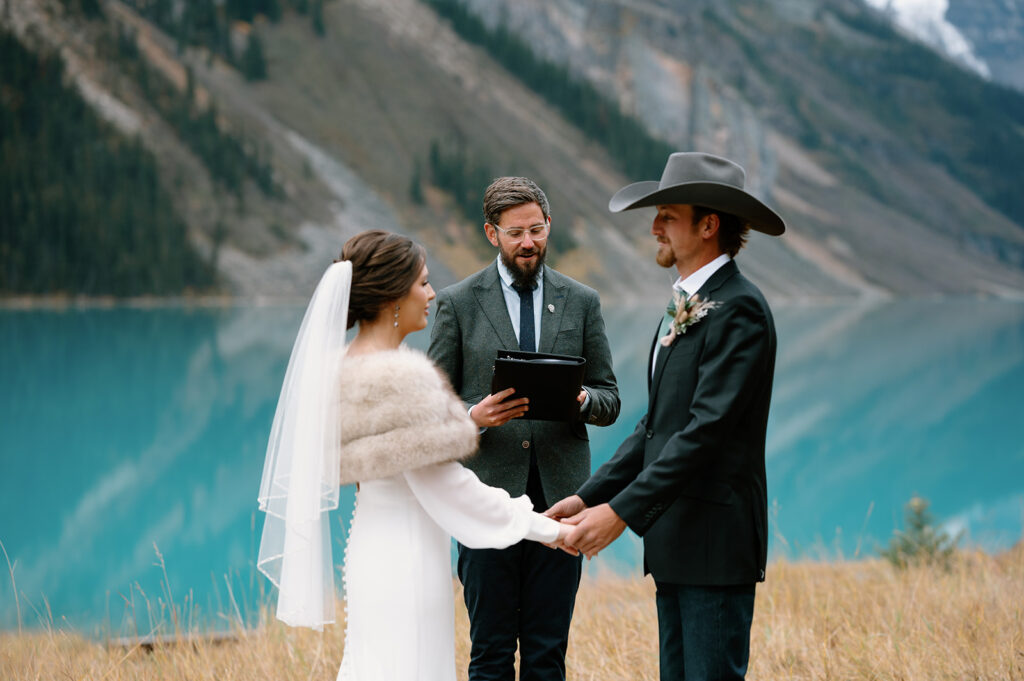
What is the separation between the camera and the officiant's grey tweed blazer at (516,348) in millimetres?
3713

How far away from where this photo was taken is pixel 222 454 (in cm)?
1689

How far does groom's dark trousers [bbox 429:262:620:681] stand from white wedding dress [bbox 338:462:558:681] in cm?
61

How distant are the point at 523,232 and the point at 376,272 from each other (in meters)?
0.88

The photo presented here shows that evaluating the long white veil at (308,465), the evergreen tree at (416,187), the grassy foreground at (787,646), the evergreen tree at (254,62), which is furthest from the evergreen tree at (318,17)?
the long white veil at (308,465)

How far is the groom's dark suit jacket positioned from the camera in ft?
9.09

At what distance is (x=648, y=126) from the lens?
99125 millimetres

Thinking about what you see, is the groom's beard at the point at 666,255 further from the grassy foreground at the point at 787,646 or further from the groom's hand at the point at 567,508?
the grassy foreground at the point at 787,646

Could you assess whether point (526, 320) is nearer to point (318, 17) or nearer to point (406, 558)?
point (406, 558)

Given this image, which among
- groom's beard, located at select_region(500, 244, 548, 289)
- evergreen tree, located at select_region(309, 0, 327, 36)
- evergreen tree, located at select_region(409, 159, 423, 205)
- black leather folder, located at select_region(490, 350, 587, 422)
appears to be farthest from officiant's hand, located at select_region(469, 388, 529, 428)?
evergreen tree, located at select_region(309, 0, 327, 36)

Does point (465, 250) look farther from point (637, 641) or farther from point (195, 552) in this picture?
point (637, 641)

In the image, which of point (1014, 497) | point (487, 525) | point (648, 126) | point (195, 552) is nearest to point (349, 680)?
point (487, 525)

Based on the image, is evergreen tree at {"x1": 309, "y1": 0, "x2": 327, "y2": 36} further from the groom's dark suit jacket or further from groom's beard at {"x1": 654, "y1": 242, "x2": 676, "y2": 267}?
the groom's dark suit jacket

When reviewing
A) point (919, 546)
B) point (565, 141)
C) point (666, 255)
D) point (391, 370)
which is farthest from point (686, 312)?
point (565, 141)

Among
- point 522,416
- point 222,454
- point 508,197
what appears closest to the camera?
point 522,416
